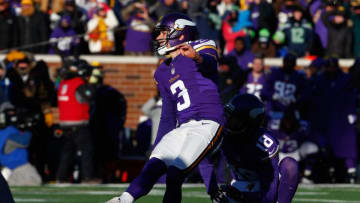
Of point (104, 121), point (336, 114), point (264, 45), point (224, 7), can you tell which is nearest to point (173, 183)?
point (104, 121)

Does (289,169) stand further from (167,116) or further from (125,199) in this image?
(125,199)

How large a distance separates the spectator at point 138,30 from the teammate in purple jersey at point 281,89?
3.37 m

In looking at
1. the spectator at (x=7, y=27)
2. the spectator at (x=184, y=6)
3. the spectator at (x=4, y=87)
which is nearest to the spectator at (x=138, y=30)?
the spectator at (x=184, y=6)

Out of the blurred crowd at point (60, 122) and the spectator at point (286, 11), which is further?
the spectator at point (286, 11)

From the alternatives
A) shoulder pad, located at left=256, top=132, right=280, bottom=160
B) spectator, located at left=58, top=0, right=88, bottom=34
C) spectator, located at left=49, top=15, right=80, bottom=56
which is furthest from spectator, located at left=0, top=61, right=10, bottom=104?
shoulder pad, located at left=256, top=132, right=280, bottom=160

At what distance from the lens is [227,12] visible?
19234 millimetres

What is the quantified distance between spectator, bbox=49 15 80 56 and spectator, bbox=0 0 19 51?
0.70m

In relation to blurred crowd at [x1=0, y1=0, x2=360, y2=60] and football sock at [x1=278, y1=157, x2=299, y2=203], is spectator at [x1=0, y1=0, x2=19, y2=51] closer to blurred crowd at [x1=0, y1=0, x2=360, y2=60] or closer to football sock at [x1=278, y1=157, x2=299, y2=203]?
blurred crowd at [x1=0, y1=0, x2=360, y2=60]

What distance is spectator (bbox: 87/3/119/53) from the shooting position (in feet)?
62.0

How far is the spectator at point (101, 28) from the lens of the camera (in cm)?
1891

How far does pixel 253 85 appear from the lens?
52.7 ft

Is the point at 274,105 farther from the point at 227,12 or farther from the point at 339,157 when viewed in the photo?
the point at 227,12

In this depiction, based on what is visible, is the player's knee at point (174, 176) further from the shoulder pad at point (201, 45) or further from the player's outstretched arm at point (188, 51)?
the shoulder pad at point (201, 45)

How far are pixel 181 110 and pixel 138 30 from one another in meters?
10.7
